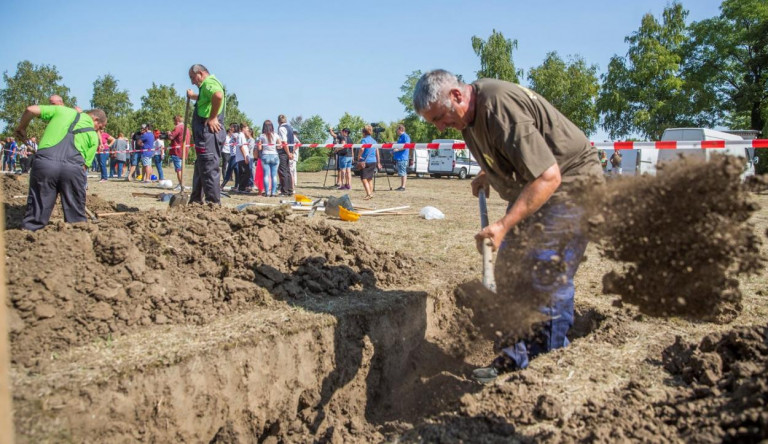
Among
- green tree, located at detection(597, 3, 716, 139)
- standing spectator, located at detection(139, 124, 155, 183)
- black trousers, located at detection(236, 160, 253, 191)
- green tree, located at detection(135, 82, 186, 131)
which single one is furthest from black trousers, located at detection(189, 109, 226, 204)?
green tree, located at detection(135, 82, 186, 131)

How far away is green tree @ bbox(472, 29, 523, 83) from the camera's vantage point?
36.5 meters

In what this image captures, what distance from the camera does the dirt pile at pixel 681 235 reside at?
7.97ft

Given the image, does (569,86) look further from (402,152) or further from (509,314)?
(509,314)

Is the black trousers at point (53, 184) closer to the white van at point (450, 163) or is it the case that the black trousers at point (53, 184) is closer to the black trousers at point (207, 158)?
the black trousers at point (207, 158)

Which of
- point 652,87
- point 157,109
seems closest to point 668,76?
point 652,87

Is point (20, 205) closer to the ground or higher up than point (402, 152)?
closer to the ground

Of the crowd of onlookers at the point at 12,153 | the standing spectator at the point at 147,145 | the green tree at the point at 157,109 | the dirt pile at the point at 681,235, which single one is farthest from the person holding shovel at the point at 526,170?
the green tree at the point at 157,109

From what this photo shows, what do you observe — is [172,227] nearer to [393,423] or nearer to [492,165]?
[393,423]

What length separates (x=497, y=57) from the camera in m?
36.8

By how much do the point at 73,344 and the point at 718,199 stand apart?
3.60 metres

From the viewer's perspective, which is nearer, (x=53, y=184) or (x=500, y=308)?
(x=500, y=308)

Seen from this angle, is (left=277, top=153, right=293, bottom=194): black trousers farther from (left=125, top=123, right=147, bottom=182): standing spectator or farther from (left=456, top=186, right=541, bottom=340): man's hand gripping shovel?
(left=456, top=186, right=541, bottom=340): man's hand gripping shovel

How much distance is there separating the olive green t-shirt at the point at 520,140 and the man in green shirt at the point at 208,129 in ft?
14.6

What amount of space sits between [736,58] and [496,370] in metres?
42.7
